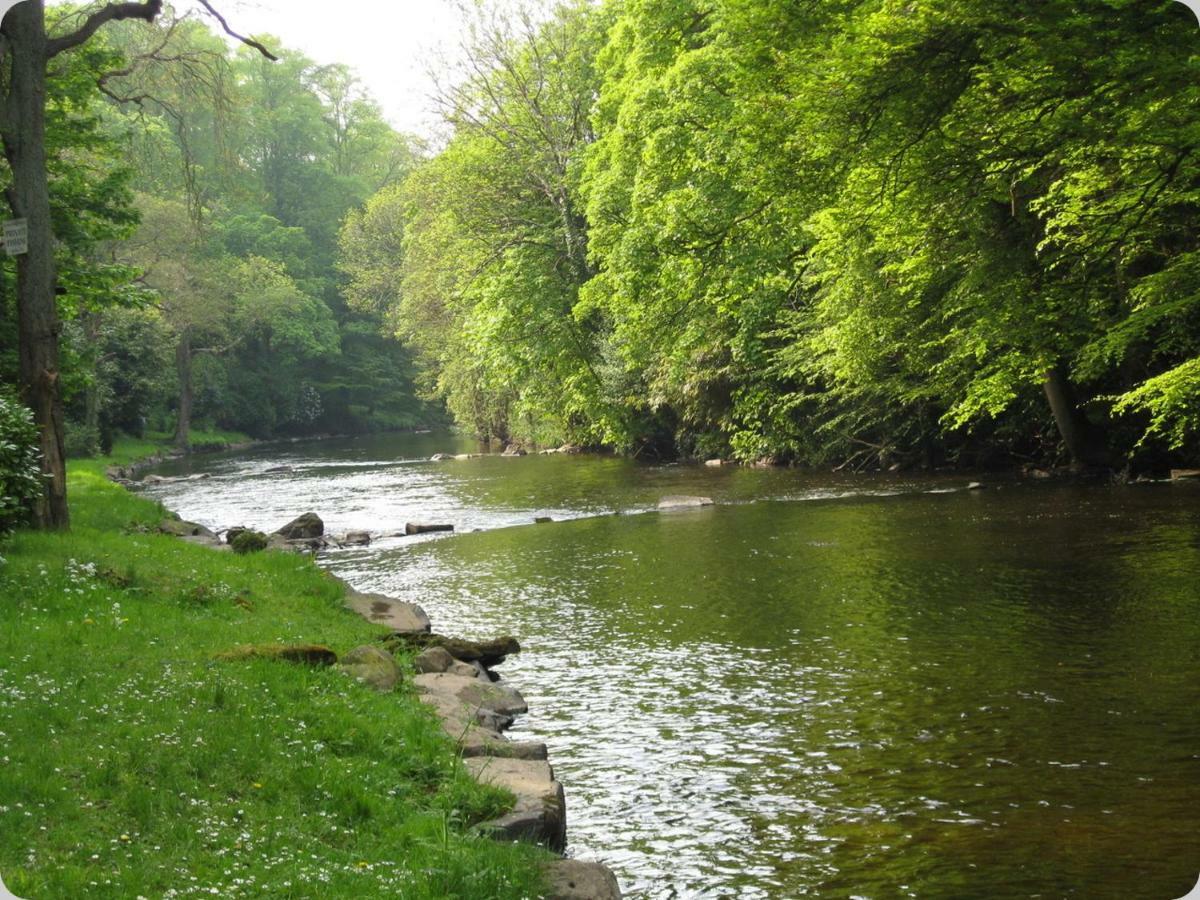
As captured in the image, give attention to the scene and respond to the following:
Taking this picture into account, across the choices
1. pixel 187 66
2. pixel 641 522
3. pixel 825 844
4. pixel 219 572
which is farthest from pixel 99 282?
pixel 825 844

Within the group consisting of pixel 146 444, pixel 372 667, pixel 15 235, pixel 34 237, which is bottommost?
pixel 372 667

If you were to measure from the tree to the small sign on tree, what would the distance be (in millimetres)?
652

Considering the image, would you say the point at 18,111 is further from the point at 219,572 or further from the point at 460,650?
the point at 460,650

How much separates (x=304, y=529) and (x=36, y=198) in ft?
39.9

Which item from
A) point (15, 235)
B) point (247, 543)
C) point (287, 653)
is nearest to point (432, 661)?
point (287, 653)

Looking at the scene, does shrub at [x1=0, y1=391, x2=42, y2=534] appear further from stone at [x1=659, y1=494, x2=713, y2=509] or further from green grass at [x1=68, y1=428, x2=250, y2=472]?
green grass at [x1=68, y1=428, x2=250, y2=472]

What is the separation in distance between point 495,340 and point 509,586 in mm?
20751

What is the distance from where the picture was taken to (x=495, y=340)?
37.9m

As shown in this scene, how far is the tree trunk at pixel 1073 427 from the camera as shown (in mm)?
25234

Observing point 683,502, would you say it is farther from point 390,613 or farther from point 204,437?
point 204,437

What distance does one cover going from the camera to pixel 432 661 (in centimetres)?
1178

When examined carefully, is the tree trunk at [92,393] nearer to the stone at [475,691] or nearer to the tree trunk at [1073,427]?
the tree trunk at [1073,427]

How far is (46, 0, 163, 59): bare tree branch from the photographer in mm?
13445

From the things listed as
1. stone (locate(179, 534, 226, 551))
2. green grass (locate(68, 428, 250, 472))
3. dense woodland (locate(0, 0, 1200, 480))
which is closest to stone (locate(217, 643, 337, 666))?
stone (locate(179, 534, 226, 551))
